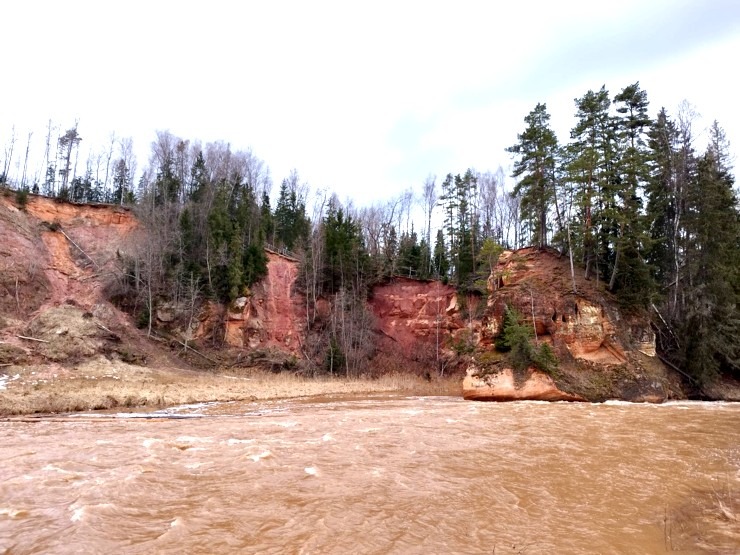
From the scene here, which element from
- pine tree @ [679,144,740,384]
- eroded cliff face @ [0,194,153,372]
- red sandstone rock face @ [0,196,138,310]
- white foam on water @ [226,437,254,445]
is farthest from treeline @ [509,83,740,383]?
red sandstone rock face @ [0,196,138,310]

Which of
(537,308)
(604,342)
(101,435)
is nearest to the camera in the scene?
(101,435)

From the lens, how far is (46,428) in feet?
48.8

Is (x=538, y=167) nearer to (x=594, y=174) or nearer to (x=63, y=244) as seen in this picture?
(x=594, y=174)

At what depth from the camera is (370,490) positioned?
7754mm

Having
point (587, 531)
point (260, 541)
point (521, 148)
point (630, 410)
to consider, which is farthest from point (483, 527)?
point (521, 148)

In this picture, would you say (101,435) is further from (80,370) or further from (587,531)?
(80,370)

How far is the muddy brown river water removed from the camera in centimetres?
565

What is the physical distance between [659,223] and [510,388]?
18.3 m

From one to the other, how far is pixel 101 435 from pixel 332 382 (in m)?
24.7

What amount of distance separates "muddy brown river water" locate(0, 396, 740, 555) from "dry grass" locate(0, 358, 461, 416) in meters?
6.86

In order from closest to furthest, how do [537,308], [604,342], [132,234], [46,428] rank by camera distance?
[46,428] → [604,342] → [537,308] → [132,234]

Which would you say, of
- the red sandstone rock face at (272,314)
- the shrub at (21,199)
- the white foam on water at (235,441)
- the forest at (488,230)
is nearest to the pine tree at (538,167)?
the forest at (488,230)

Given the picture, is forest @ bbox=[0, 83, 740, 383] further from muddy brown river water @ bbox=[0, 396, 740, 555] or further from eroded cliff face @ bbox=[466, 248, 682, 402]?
muddy brown river water @ bbox=[0, 396, 740, 555]

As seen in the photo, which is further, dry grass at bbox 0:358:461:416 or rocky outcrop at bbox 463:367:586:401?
rocky outcrop at bbox 463:367:586:401
